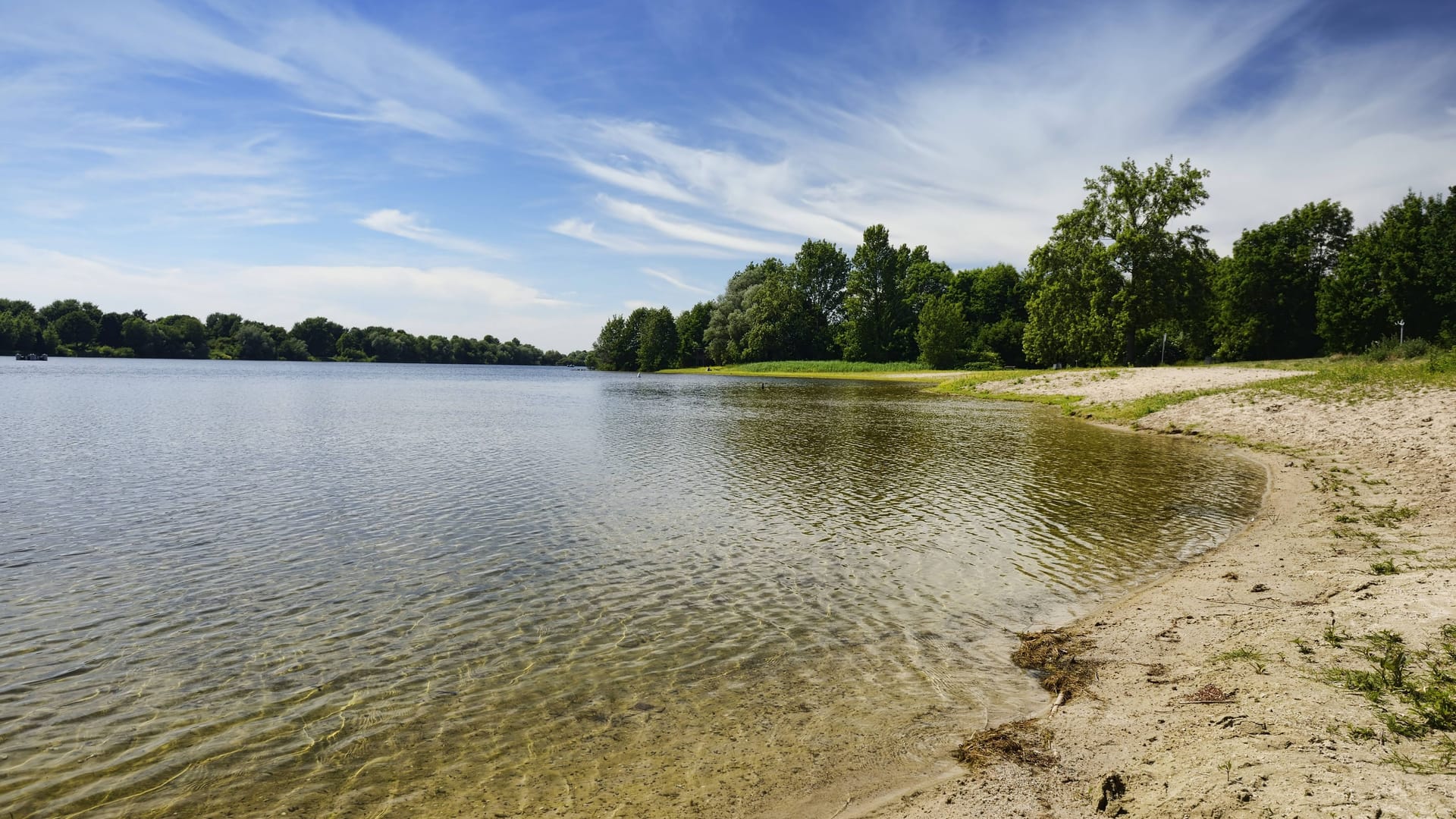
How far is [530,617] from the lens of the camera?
1005 centimetres

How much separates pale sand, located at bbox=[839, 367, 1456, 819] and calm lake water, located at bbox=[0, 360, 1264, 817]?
854mm

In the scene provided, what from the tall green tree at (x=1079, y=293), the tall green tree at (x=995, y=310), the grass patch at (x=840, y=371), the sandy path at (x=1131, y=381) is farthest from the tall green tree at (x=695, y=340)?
the sandy path at (x=1131, y=381)

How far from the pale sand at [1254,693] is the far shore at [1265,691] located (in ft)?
0.07

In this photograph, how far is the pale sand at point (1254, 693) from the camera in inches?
197

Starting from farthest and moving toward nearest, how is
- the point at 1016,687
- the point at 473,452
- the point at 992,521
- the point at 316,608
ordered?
1. the point at 473,452
2. the point at 992,521
3. the point at 316,608
4. the point at 1016,687

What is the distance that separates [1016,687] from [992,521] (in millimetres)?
8594

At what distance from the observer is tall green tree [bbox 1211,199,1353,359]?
260 ft

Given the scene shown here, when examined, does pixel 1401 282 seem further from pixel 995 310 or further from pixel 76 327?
pixel 76 327

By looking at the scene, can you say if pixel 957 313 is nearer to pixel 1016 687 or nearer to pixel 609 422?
pixel 609 422

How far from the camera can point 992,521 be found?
1605cm

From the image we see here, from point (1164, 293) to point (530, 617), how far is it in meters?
71.6

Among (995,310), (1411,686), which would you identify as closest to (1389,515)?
(1411,686)

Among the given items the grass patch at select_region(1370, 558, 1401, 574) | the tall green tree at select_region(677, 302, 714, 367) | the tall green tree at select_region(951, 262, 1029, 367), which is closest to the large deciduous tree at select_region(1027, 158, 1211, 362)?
the tall green tree at select_region(951, 262, 1029, 367)

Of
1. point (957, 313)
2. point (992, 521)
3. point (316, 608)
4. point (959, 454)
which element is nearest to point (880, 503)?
point (992, 521)
